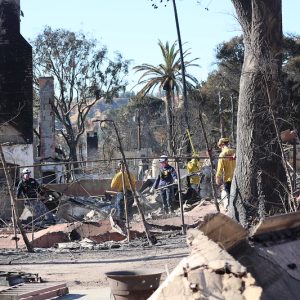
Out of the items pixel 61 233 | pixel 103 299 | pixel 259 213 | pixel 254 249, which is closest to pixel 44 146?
pixel 61 233

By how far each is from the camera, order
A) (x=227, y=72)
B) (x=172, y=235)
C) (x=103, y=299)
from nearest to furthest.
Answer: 1. (x=103, y=299)
2. (x=172, y=235)
3. (x=227, y=72)

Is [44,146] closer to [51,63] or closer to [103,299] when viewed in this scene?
[51,63]

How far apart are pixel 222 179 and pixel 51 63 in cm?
3796

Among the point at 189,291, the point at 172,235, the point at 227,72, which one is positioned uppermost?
the point at 227,72

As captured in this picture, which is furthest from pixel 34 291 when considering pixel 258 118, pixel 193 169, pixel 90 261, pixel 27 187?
pixel 193 169

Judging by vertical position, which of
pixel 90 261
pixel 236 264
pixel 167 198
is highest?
pixel 236 264

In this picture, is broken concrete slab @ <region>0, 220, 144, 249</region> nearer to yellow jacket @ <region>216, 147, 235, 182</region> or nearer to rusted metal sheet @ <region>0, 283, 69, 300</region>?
yellow jacket @ <region>216, 147, 235, 182</region>

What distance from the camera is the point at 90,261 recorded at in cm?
1067

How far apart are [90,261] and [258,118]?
11.4ft

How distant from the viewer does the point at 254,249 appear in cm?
459

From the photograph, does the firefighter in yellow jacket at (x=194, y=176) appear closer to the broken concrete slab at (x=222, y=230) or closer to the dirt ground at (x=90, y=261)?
the dirt ground at (x=90, y=261)

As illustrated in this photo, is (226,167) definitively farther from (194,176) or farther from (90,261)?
(194,176)

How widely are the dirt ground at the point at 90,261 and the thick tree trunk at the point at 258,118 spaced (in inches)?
54.4

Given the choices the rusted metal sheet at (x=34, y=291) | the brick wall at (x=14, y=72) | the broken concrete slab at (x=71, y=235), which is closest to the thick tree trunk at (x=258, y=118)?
the broken concrete slab at (x=71, y=235)
